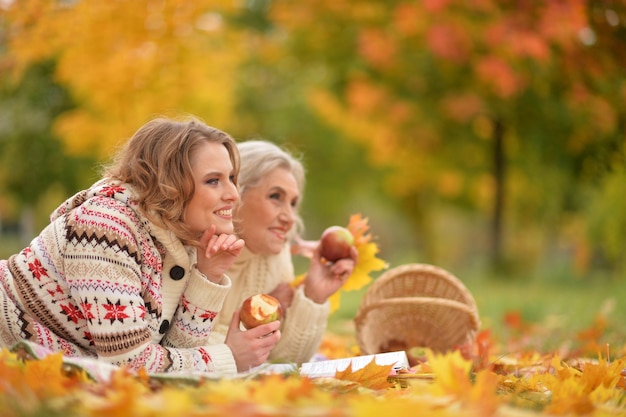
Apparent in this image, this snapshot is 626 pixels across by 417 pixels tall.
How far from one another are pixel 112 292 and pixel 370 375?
94cm

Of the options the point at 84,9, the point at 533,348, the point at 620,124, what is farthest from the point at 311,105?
the point at 533,348

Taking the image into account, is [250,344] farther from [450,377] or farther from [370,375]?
[450,377]

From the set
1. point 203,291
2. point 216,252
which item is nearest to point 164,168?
point 216,252

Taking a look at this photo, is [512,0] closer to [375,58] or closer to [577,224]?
[375,58]

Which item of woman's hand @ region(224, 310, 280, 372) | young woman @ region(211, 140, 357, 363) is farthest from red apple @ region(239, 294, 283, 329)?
young woman @ region(211, 140, 357, 363)

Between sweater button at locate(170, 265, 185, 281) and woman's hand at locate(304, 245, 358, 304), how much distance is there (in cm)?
103

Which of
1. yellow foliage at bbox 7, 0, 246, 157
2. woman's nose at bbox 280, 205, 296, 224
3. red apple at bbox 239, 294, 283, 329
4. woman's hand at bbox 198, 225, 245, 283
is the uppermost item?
yellow foliage at bbox 7, 0, 246, 157

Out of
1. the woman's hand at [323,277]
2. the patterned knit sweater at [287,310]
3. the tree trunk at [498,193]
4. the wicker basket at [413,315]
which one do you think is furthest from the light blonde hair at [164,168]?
the tree trunk at [498,193]

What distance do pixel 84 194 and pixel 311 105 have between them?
41.5 feet

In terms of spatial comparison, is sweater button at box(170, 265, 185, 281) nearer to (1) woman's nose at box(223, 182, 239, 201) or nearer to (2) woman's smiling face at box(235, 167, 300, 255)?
(1) woman's nose at box(223, 182, 239, 201)

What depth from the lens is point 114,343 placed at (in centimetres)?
253

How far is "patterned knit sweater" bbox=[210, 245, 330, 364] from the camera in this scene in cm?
370

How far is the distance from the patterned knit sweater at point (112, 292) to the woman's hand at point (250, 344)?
80 millimetres

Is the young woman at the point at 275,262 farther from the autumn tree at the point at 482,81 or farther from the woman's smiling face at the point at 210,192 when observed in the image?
the autumn tree at the point at 482,81
